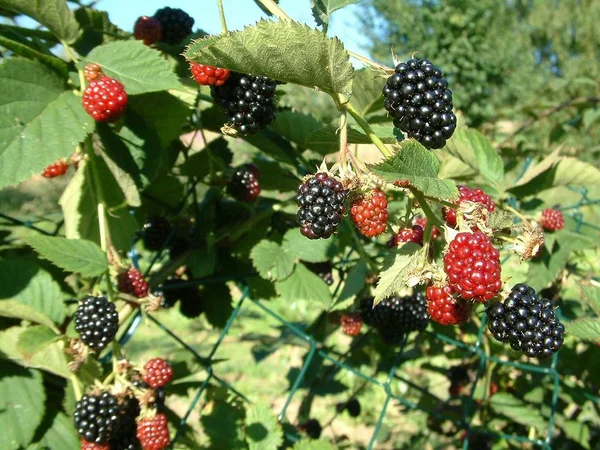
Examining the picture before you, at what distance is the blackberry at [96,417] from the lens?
113 centimetres

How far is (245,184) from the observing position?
5.08 feet

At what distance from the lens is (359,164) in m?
0.88

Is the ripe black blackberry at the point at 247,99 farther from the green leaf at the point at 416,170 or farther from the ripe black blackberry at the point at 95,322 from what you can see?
the ripe black blackberry at the point at 95,322

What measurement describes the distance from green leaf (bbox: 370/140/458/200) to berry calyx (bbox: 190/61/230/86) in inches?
14.0

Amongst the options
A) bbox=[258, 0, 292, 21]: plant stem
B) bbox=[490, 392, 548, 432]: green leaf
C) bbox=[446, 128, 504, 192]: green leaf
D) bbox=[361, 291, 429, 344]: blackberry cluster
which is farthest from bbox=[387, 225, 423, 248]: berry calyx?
bbox=[490, 392, 548, 432]: green leaf

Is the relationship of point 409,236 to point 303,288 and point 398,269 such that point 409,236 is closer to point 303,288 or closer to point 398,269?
point 398,269

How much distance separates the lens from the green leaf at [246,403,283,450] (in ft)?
4.83

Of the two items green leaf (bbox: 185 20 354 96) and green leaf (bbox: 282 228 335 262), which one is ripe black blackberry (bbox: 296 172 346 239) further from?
green leaf (bbox: 282 228 335 262)

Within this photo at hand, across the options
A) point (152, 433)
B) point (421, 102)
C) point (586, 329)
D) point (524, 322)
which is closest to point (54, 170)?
point (152, 433)

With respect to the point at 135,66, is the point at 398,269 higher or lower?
lower

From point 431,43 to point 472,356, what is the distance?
14.5m

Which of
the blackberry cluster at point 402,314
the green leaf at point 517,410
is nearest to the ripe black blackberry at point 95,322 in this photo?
the blackberry cluster at point 402,314

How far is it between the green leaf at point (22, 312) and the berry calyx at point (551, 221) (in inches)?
53.5

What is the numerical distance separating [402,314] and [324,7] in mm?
867
